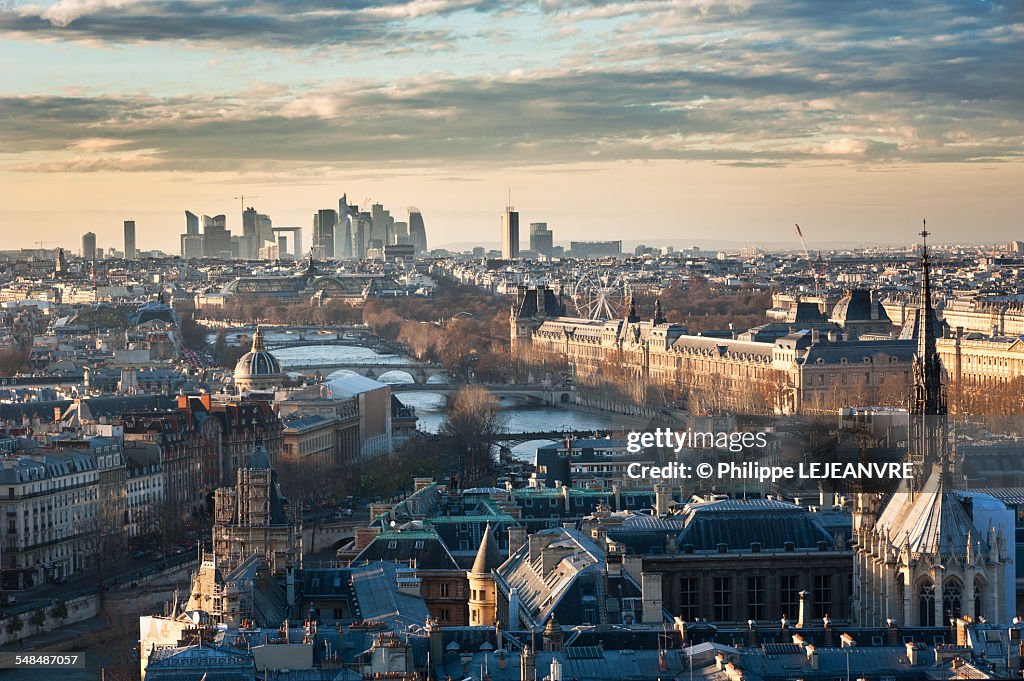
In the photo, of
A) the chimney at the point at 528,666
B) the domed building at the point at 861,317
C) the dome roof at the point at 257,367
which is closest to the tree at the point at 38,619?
the chimney at the point at 528,666

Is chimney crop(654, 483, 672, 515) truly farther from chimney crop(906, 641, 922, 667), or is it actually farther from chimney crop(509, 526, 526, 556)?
chimney crop(906, 641, 922, 667)

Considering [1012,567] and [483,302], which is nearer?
[1012,567]

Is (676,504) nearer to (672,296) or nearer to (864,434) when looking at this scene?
(864,434)

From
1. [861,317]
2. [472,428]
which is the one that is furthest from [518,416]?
[472,428]

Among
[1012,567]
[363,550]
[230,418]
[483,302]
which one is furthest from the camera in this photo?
[483,302]

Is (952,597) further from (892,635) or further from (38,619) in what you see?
(38,619)

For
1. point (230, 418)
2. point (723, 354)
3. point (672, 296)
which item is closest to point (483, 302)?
point (672, 296)

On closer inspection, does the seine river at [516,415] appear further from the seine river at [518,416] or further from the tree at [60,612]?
the tree at [60,612]
